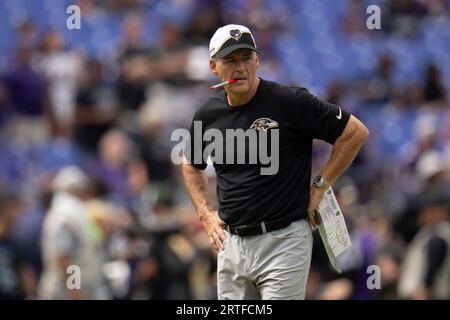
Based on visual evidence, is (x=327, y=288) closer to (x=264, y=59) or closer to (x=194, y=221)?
(x=194, y=221)

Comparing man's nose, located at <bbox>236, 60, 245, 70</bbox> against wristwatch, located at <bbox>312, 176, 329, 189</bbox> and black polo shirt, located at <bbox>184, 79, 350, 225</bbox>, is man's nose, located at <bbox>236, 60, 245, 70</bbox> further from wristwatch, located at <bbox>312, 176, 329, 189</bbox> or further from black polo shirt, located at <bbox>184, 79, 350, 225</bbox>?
wristwatch, located at <bbox>312, 176, 329, 189</bbox>

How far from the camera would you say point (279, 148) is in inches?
240

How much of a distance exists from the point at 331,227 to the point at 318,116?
0.71 m

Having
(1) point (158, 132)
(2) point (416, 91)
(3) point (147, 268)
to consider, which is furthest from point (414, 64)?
(3) point (147, 268)

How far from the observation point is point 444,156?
12.4m

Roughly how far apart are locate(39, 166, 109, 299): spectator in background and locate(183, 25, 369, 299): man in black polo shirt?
394 centimetres

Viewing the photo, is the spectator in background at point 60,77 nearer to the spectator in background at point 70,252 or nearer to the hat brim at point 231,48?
the spectator in background at point 70,252

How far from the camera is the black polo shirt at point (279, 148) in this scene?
6.02 meters

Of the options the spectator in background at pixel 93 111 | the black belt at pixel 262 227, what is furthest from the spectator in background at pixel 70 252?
the black belt at pixel 262 227

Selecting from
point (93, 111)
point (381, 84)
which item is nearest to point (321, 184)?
point (93, 111)

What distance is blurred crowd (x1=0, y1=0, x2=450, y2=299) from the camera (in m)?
10.1

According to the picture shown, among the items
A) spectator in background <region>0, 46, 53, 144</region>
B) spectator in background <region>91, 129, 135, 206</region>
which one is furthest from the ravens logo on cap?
spectator in background <region>0, 46, 53, 144</region>

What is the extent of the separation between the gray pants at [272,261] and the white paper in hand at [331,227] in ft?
0.34
